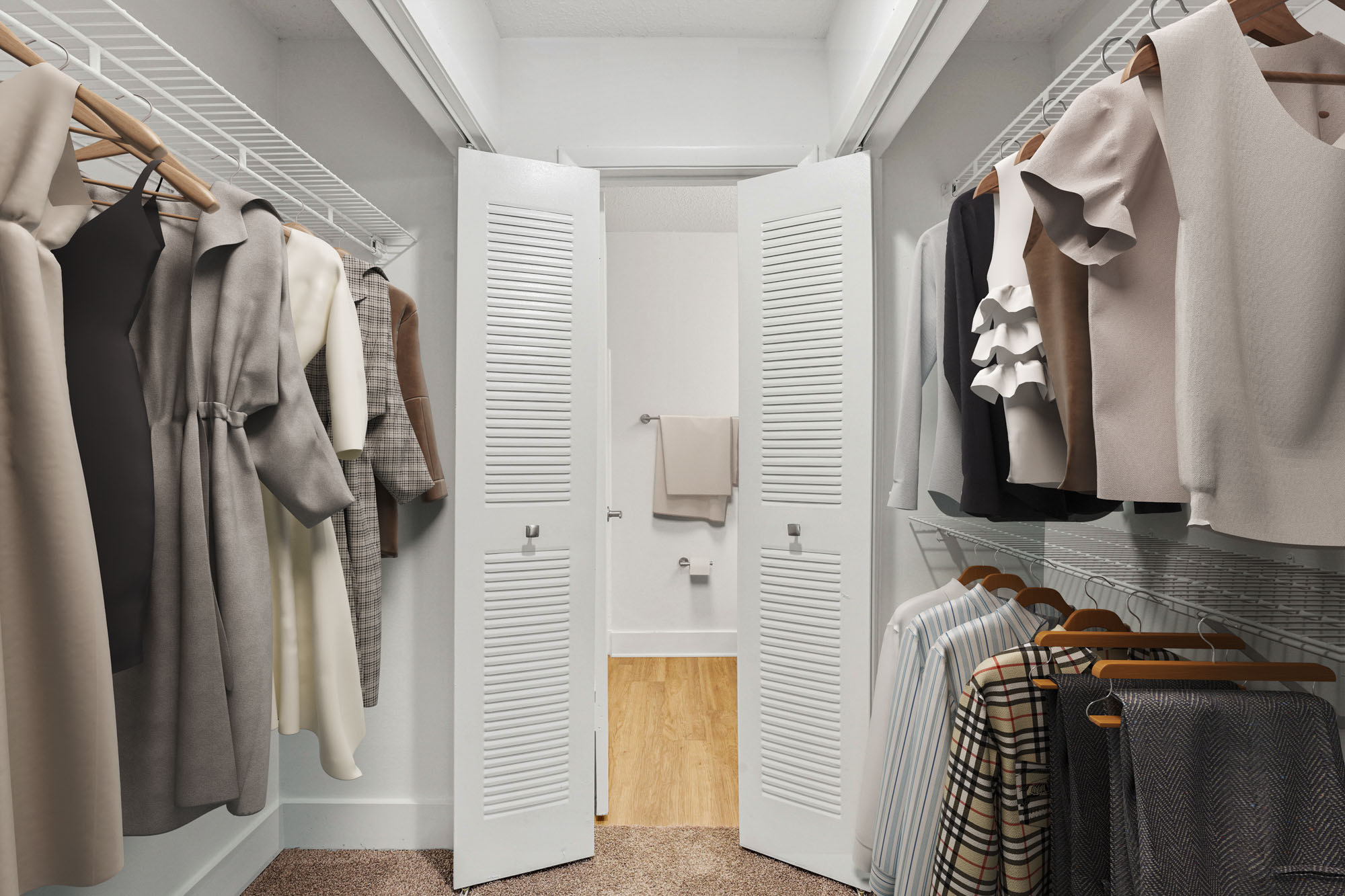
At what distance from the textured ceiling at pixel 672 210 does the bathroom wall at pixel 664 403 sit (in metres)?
0.08

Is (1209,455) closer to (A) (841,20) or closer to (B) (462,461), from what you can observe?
(B) (462,461)

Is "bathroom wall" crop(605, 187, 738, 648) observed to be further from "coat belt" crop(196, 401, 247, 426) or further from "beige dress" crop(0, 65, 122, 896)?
"beige dress" crop(0, 65, 122, 896)

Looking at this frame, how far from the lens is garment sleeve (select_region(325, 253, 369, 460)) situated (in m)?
1.30

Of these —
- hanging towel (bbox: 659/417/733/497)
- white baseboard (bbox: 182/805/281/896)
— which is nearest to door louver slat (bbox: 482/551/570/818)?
white baseboard (bbox: 182/805/281/896)

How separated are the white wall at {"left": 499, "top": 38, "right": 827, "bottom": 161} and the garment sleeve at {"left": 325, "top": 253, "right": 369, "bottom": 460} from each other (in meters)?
1.00

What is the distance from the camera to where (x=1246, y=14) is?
0.69 meters

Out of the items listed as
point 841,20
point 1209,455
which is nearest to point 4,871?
point 1209,455

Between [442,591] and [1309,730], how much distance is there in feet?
6.19

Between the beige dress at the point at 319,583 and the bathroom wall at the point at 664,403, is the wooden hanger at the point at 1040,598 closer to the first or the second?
the beige dress at the point at 319,583

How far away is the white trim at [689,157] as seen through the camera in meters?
2.06

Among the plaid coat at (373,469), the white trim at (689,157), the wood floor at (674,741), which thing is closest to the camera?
the plaid coat at (373,469)

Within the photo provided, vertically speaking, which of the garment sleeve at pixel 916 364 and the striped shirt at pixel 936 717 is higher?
the garment sleeve at pixel 916 364

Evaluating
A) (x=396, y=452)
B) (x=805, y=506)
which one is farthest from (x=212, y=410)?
(x=805, y=506)

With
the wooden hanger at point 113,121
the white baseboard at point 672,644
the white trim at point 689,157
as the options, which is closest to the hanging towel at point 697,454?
the white baseboard at point 672,644
